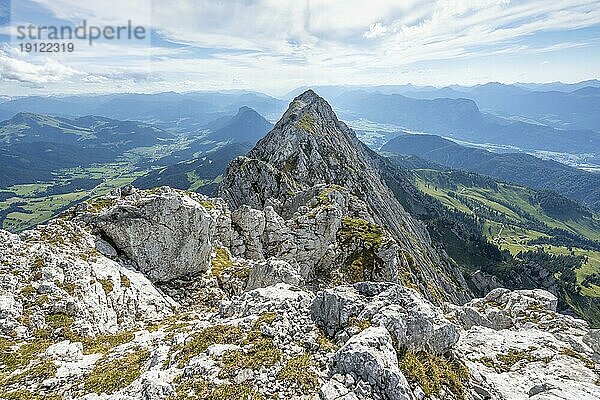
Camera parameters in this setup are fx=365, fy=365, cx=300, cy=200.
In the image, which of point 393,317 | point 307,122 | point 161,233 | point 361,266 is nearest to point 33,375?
point 393,317

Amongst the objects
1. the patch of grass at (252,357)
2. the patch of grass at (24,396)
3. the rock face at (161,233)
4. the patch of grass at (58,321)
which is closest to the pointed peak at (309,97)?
the rock face at (161,233)

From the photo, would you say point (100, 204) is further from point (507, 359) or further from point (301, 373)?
point (507, 359)

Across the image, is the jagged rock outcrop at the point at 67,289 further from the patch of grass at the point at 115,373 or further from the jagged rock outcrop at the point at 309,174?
the jagged rock outcrop at the point at 309,174

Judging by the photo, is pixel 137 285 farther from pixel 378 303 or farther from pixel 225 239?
pixel 378 303

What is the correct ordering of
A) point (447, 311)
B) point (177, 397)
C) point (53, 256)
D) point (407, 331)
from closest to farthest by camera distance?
point (177, 397)
point (407, 331)
point (53, 256)
point (447, 311)

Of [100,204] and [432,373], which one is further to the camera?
[100,204]

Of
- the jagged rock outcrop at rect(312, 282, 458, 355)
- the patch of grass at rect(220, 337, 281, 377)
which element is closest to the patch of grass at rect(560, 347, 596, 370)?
the jagged rock outcrop at rect(312, 282, 458, 355)

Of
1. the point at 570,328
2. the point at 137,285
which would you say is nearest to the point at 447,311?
the point at 570,328
